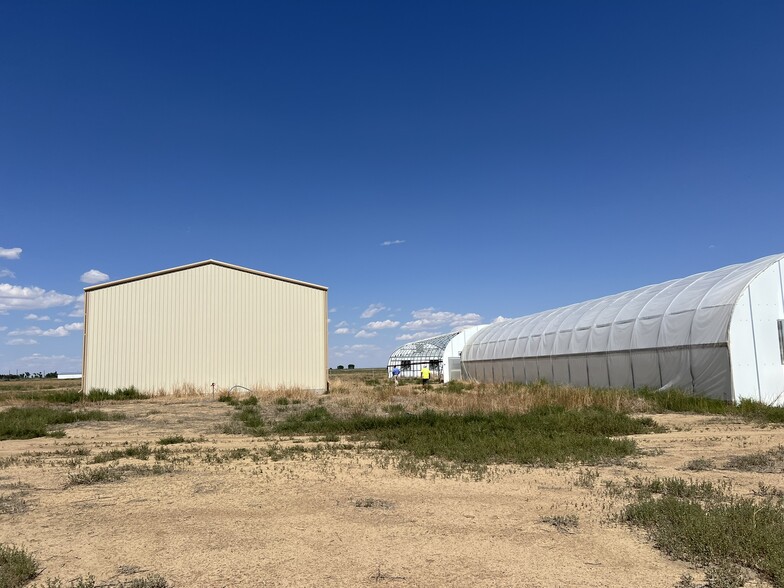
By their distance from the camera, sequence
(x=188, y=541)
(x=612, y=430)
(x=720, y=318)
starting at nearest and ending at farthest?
(x=188, y=541) < (x=612, y=430) < (x=720, y=318)

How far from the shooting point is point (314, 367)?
1308 inches

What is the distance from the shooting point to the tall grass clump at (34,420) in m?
15.6

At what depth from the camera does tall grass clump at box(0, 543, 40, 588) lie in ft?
16.5

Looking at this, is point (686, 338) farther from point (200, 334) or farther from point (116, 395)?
point (116, 395)

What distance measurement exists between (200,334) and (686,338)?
2341 centimetres

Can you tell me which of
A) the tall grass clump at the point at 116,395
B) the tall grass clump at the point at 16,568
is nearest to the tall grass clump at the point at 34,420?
the tall grass clump at the point at 116,395

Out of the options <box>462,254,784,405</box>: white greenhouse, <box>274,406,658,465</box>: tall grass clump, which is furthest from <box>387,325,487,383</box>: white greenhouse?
<box>274,406,658,465</box>: tall grass clump

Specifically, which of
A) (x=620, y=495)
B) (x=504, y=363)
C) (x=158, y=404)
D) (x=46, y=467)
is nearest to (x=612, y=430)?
(x=620, y=495)

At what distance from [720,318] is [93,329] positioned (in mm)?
29196

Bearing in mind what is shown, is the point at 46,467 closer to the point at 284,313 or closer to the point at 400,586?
the point at 400,586

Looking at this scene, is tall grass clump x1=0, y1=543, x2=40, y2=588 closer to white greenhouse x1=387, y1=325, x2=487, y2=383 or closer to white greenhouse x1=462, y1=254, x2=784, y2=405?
white greenhouse x1=462, y1=254, x2=784, y2=405

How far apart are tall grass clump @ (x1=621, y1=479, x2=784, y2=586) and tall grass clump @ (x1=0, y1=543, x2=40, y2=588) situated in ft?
19.5

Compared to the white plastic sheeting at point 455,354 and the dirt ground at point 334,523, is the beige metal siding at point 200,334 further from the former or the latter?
the dirt ground at point 334,523

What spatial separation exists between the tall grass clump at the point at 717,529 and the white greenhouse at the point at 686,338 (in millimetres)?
14974
